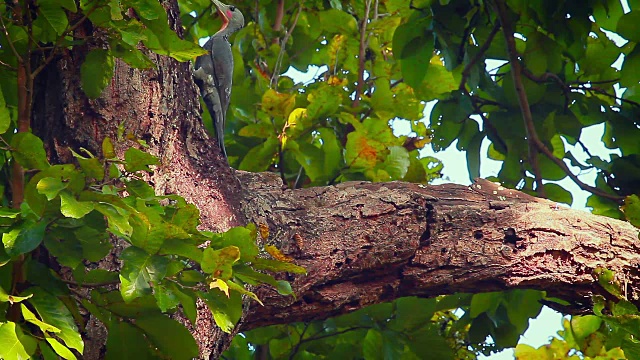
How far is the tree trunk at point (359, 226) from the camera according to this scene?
6.69ft

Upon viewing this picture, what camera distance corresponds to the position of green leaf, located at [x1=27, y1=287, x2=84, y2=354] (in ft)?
4.78

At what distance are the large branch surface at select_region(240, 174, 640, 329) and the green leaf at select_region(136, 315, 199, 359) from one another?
0.55 metres

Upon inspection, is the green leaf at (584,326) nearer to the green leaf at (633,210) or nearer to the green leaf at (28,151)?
the green leaf at (633,210)

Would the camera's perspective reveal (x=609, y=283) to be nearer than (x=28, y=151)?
No

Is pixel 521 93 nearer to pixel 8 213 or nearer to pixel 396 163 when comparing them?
pixel 396 163

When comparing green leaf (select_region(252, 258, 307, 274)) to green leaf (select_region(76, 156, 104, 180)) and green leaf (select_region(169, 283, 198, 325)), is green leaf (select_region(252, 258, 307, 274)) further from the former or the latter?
green leaf (select_region(76, 156, 104, 180))

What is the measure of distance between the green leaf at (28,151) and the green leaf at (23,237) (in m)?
0.14

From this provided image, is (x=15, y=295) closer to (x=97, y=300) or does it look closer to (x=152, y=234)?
(x=97, y=300)

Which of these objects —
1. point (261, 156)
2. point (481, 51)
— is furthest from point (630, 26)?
point (261, 156)

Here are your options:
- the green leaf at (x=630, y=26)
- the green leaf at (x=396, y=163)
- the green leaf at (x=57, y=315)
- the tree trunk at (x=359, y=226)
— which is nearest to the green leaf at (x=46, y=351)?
the green leaf at (x=57, y=315)

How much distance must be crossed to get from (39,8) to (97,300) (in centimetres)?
61

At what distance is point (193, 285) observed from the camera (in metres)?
1.56

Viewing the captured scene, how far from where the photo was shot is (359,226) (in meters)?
2.29

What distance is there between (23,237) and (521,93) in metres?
2.23
